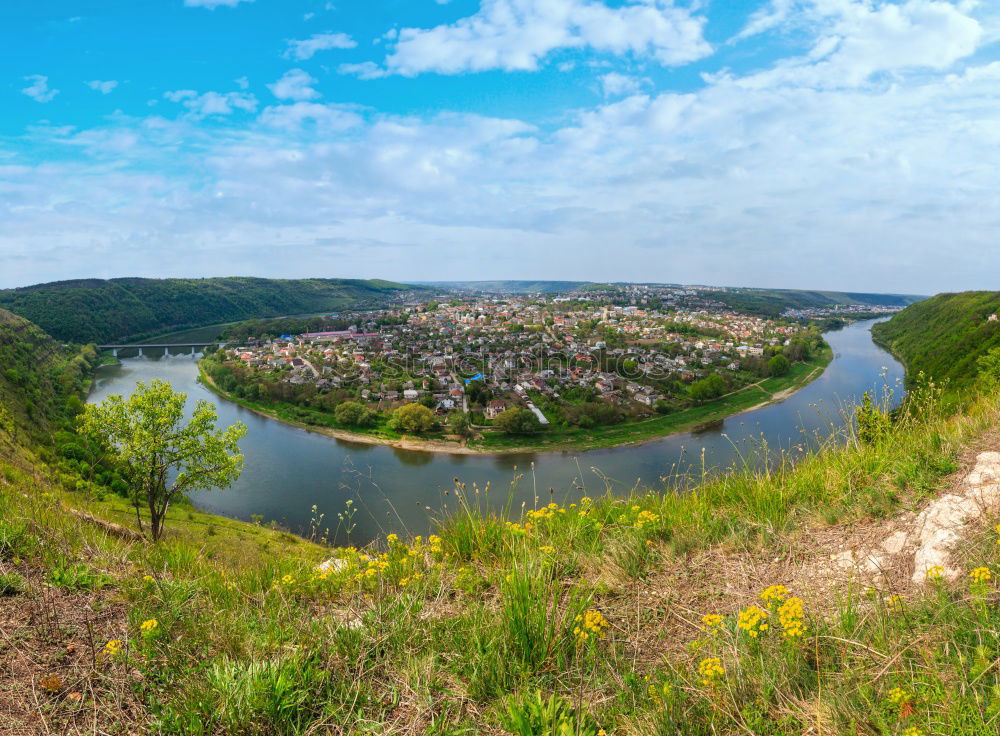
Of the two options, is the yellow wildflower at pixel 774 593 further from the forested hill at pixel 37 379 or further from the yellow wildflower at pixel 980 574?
the forested hill at pixel 37 379

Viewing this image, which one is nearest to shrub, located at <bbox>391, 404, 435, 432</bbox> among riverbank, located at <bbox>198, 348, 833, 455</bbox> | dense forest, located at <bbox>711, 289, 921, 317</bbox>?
riverbank, located at <bbox>198, 348, 833, 455</bbox>

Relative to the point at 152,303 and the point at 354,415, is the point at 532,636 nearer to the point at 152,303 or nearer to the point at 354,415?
the point at 354,415

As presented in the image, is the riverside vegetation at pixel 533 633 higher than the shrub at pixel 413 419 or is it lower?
higher

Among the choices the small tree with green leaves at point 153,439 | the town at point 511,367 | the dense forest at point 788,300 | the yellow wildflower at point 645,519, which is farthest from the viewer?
the dense forest at point 788,300

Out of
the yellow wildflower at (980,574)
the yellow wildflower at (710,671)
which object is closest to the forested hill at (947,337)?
the yellow wildflower at (980,574)

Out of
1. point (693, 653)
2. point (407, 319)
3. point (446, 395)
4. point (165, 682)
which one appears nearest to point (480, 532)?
point (693, 653)

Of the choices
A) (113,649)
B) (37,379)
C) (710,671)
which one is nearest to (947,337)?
(710,671)
